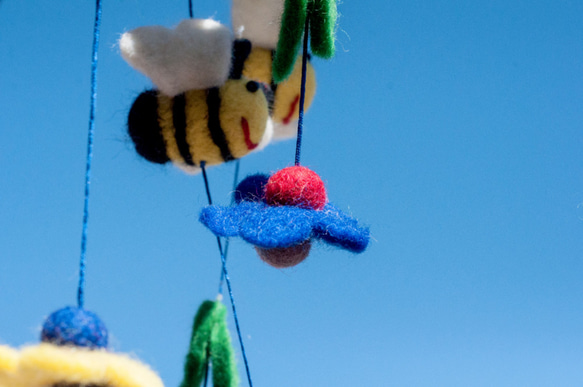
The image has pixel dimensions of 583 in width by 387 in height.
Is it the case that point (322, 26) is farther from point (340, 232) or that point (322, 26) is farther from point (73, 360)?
point (73, 360)

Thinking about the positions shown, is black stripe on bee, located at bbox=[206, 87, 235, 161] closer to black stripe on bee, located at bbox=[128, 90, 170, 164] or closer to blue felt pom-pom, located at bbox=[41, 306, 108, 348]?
black stripe on bee, located at bbox=[128, 90, 170, 164]

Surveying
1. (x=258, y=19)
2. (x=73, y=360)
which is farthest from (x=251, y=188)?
(x=73, y=360)

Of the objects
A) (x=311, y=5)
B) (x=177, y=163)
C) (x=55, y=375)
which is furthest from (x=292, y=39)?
(x=55, y=375)

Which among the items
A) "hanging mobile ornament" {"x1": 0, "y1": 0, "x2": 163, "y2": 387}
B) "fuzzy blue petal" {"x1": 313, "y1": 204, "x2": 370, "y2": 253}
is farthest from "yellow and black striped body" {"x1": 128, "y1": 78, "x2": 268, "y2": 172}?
"hanging mobile ornament" {"x1": 0, "y1": 0, "x2": 163, "y2": 387}

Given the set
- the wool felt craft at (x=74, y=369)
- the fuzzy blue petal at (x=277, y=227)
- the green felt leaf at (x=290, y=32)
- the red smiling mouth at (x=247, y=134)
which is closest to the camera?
the wool felt craft at (x=74, y=369)

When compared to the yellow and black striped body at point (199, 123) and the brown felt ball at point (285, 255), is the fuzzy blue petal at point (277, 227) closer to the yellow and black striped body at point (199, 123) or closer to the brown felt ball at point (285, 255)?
the brown felt ball at point (285, 255)

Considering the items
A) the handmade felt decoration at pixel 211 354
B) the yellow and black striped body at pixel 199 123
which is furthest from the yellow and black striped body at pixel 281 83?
the handmade felt decoration at pixel 211 354

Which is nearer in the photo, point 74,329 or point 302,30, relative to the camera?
point 74,329
